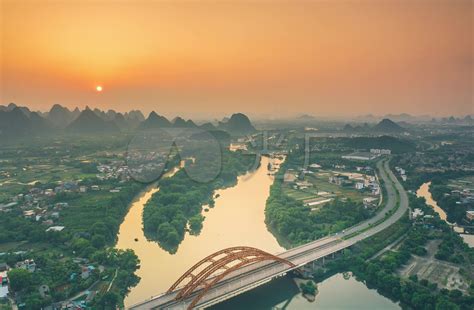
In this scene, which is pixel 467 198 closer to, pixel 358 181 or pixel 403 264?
pixel 358 181

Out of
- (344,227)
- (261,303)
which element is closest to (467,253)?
(344,227)

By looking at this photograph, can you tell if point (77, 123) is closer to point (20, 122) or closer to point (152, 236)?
point (20, 122)

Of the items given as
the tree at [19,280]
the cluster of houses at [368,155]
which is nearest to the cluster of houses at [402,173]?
the cluster of houses at [368,155]

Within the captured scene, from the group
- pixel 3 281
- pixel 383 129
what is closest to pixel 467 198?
pixel 3 281

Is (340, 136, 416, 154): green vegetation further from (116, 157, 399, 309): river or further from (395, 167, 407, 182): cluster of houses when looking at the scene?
(116, 157, 399, 309): river

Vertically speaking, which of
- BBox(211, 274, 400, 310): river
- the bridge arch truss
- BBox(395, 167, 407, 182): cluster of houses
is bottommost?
BBox(211, 274, 400, 310): river

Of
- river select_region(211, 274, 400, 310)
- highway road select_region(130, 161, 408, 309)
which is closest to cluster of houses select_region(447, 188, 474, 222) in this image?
highway road select_region(130, 161, 408, 309)
